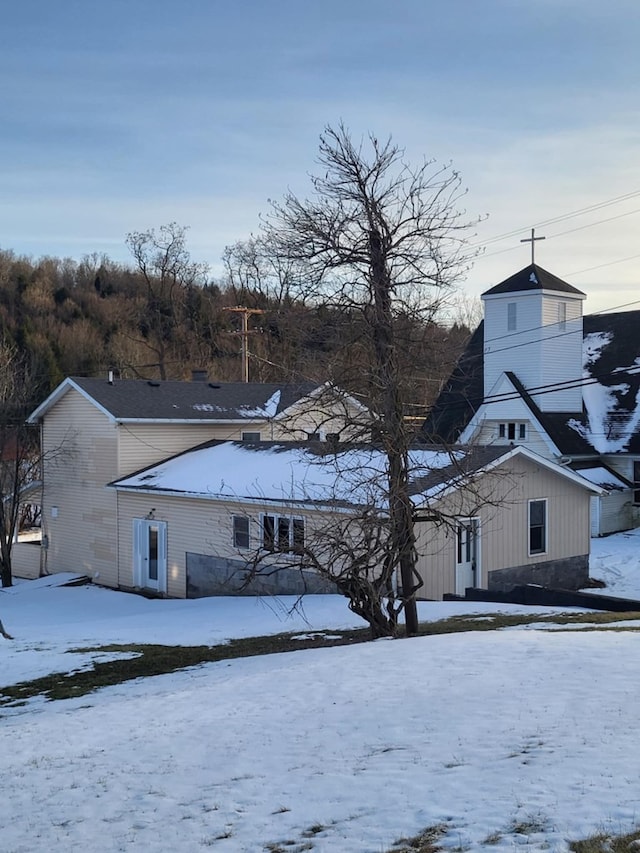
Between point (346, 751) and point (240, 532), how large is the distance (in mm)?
14100

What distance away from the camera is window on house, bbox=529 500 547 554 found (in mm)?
21328

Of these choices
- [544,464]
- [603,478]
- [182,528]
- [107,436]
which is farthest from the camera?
[603,478]

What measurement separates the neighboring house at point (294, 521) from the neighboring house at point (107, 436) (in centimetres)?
89

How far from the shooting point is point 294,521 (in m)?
20.0

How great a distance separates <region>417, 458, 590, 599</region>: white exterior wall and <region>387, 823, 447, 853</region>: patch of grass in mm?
12397

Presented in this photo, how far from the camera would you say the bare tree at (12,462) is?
2758 cm

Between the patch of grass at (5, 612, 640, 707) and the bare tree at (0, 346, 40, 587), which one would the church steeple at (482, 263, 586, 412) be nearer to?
the bare tree at (0, 346, 40, 587)

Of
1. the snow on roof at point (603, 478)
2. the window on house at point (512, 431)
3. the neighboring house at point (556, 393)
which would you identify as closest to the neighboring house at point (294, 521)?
the snow on roof at point (603, 478)

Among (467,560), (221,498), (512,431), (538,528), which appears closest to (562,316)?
(512,431)

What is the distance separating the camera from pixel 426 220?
1328cm

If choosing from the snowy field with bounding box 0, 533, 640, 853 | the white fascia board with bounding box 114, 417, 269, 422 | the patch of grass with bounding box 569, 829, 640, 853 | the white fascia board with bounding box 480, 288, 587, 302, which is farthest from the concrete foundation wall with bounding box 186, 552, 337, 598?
the white fascia board with bounding box 480, 288, 587, 302

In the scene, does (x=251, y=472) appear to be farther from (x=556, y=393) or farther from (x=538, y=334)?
(x=538, y=334)

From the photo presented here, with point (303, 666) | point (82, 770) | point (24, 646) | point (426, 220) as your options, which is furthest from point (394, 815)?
point (24, 646)

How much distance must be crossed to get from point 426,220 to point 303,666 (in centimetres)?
673
